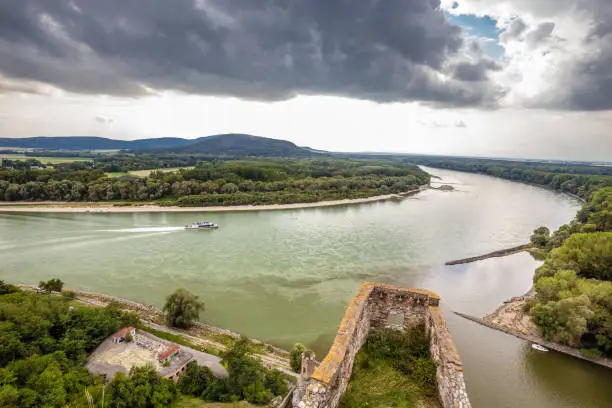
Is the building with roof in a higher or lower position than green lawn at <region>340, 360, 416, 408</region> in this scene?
lower

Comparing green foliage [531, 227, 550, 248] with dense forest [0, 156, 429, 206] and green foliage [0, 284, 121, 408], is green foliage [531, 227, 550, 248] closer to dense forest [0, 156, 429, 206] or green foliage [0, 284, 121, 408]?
dense forest [0, 156, 429, 206]

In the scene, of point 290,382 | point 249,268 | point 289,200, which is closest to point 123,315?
point 290,382

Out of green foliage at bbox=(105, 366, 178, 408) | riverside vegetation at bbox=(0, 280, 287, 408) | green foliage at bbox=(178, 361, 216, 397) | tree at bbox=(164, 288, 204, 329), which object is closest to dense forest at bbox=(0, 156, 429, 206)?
tree at bbox=(164, 288, 204, 329)

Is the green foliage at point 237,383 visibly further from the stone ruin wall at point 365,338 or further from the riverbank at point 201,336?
the stone ruin wall at point 365,338

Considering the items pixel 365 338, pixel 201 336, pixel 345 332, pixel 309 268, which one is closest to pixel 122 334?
pixel 201 336

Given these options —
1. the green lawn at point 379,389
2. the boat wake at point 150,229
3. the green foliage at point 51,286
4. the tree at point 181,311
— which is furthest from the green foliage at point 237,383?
the boat wake at point 150,229

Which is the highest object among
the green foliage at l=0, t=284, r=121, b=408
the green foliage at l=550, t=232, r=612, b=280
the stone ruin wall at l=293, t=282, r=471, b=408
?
the stone ruin wall at l=293, t=282, r=471, b=408

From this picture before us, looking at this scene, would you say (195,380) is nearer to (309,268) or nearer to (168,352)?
(168,352)
